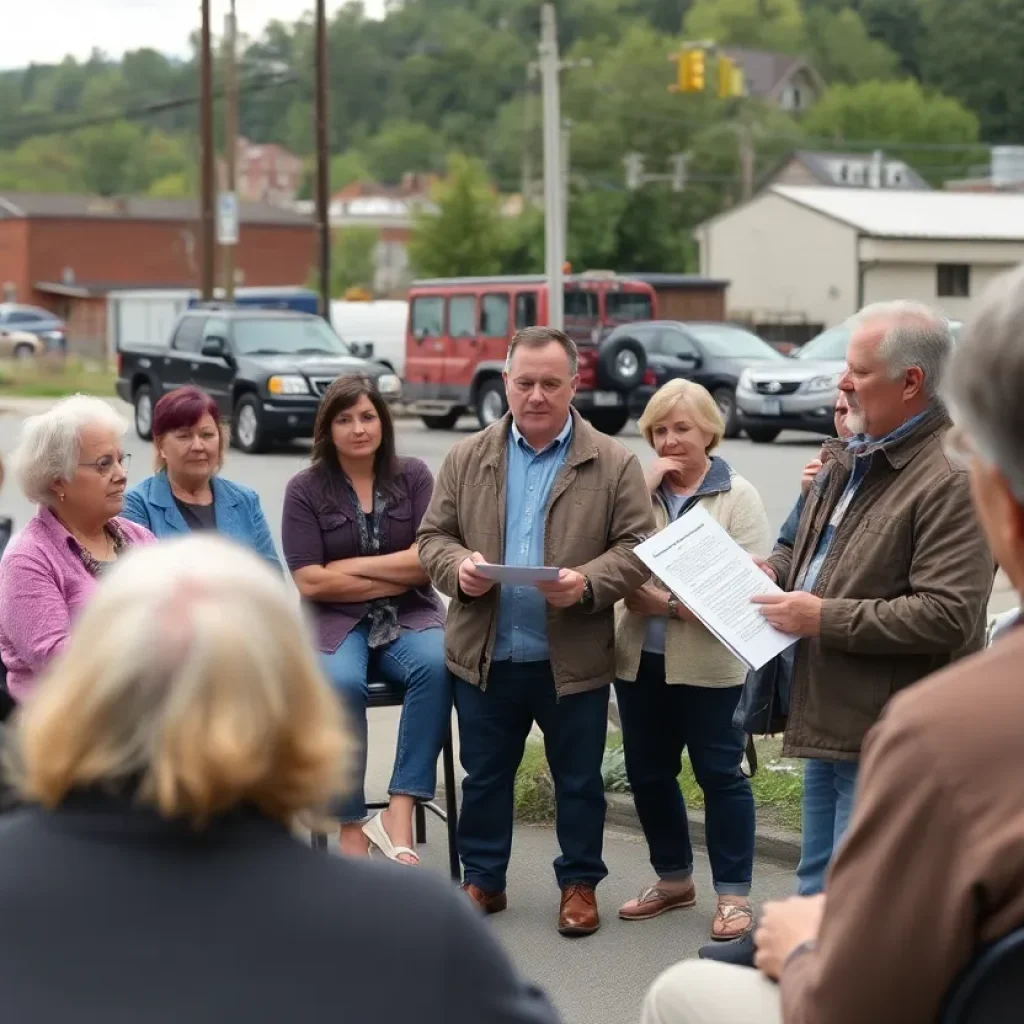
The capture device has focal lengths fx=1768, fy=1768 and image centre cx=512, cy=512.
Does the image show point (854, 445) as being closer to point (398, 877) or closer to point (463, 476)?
point (463, 476)

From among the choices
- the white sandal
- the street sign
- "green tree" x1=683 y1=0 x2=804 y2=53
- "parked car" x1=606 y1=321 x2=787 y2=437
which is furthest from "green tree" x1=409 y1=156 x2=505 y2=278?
"green tree" x1=683 y1=0 x2=804 y2=53

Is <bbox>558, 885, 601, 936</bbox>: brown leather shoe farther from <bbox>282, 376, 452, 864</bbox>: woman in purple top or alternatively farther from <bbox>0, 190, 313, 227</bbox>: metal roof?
<bbox>0, 190, 313, 227</bbox>: metal roof

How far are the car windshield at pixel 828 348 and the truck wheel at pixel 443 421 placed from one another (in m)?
5.99

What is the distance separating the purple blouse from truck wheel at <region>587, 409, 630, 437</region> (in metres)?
19.8

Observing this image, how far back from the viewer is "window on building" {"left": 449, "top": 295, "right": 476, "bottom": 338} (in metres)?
28.2

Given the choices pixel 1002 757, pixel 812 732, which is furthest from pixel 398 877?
pixel 812 732

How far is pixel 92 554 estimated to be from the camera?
5461mm

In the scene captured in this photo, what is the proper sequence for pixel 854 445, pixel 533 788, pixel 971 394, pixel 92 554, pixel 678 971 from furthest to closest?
pixel 533 788, pixel 92 554, pixel 854 445, pixel 678 971, pixel 971 394

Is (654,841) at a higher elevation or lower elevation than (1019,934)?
lower

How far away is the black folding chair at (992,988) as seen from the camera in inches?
84.1

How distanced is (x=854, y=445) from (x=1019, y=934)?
8.39ft

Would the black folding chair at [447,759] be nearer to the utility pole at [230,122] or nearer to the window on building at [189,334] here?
the window on building at [189,334]

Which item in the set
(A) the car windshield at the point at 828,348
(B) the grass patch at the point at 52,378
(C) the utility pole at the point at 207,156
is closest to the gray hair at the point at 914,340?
(A) the car windshield at the point at 828,348

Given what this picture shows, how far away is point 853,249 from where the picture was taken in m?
53.5
